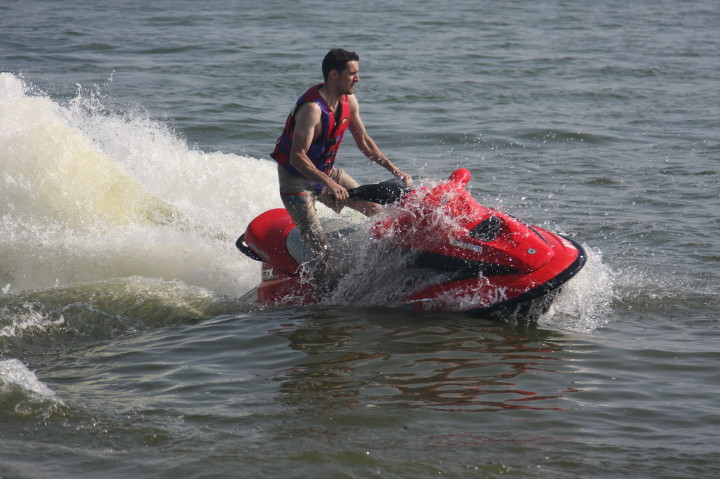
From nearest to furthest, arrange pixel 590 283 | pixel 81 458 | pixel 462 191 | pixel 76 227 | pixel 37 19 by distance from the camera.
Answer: pixel 81 458, pixel 462 191, pixel 590 283, pixel 76 227, pixel 37 19

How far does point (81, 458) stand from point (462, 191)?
3111 millimetres

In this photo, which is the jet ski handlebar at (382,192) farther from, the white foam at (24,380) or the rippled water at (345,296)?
the white foam at (24,380)

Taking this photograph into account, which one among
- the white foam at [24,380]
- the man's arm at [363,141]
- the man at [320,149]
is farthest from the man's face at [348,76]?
the white foam at [24,380]

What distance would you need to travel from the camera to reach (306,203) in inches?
251

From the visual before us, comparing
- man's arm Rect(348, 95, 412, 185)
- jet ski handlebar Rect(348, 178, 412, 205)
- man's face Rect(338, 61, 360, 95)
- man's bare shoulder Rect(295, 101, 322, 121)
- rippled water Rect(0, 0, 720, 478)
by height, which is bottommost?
rippled water Rect(0, 0, 720, 478)

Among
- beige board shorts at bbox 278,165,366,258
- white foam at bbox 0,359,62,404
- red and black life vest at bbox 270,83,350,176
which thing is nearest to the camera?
white foam at bbox 0,359,62,404

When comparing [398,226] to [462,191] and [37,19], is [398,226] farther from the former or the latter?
[37,19]

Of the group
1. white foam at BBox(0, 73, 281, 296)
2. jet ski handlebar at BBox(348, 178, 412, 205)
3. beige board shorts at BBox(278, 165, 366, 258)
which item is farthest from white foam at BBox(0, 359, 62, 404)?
white foam at BBox(0, 73, 281, 296)

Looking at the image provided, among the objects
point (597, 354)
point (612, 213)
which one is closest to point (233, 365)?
point (597, 354)

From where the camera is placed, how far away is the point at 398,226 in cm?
620

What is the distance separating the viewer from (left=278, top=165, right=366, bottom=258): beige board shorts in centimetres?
634

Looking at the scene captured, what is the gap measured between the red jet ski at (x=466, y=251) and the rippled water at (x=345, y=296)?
0.21 meters

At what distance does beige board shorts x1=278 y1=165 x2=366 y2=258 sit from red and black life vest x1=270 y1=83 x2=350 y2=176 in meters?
0.08

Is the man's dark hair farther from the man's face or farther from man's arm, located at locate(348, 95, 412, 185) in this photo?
man's arm, located at locate(348, 95, 412, 185)
